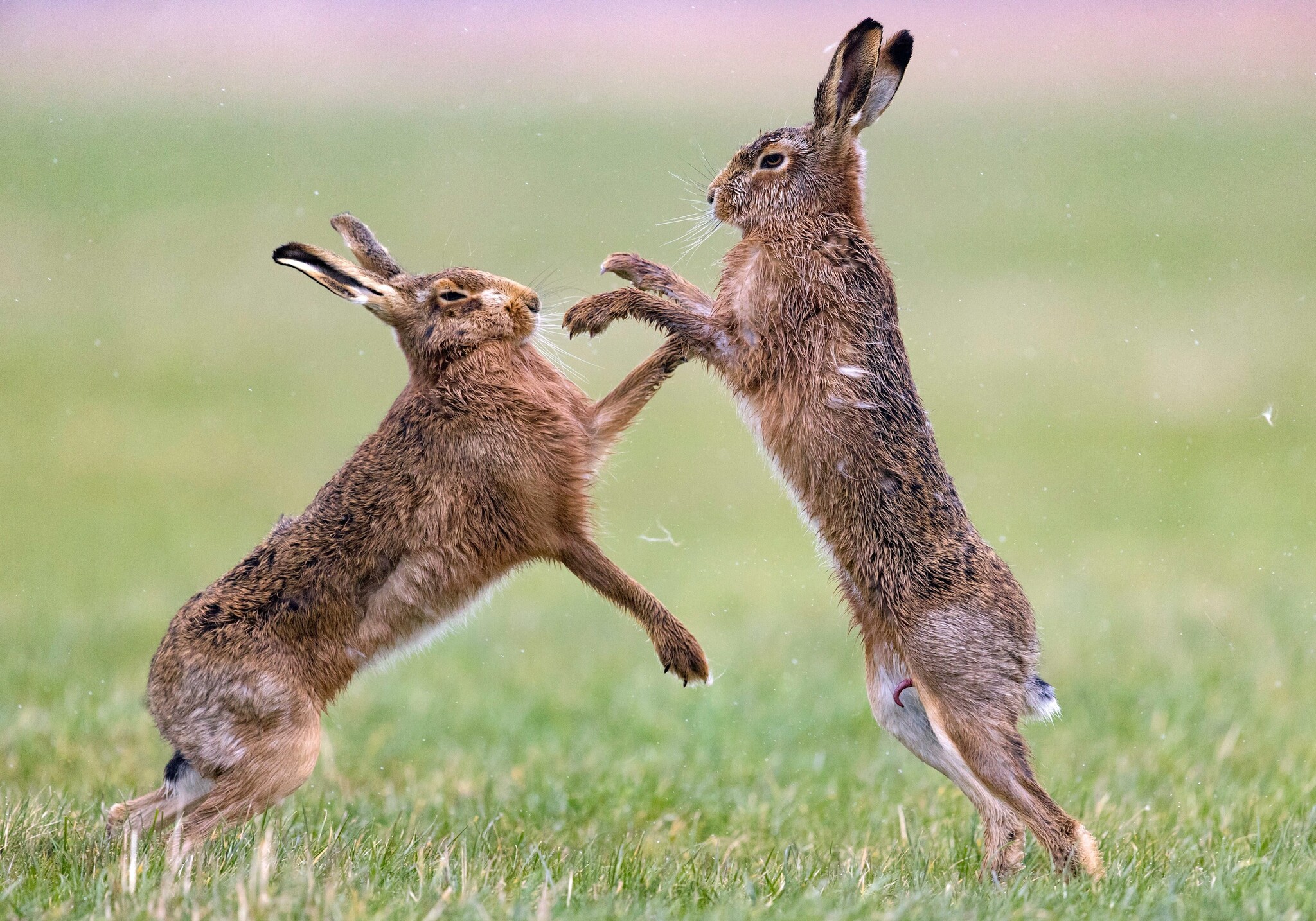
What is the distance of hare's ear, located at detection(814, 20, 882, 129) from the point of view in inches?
183

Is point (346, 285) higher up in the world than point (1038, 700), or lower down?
higher up

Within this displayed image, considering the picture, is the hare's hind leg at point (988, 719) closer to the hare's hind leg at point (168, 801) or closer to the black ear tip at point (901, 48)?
the black ear tip at point (901, 48)

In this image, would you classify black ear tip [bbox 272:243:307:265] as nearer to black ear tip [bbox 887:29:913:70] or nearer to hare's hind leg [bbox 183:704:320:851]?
hare's hind leg [bbox 183:704:320:851]

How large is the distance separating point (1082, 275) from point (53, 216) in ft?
36.6

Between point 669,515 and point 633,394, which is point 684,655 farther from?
point 669,515

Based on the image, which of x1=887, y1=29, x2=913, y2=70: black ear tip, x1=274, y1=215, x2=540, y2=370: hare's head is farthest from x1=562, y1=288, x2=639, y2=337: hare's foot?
x1=887, y1=29, x2=913, y2=70: black ear tip

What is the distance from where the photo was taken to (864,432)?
15.3 feet

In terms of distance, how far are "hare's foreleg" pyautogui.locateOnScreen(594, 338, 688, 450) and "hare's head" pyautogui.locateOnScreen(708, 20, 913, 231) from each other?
0.57m

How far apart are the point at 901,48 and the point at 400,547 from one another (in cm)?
241

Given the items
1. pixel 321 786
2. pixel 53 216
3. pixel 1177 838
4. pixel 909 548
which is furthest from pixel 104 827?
pixel 53 216

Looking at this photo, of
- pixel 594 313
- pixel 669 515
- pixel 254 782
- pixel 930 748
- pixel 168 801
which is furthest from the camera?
pixel 669 515

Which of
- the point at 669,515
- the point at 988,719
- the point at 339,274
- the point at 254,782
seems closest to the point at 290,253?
the point at 339,274

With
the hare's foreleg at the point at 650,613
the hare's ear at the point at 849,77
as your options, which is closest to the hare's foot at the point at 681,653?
the hare's foreleg at the point at 650,613

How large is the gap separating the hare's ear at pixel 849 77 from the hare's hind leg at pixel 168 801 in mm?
3086
